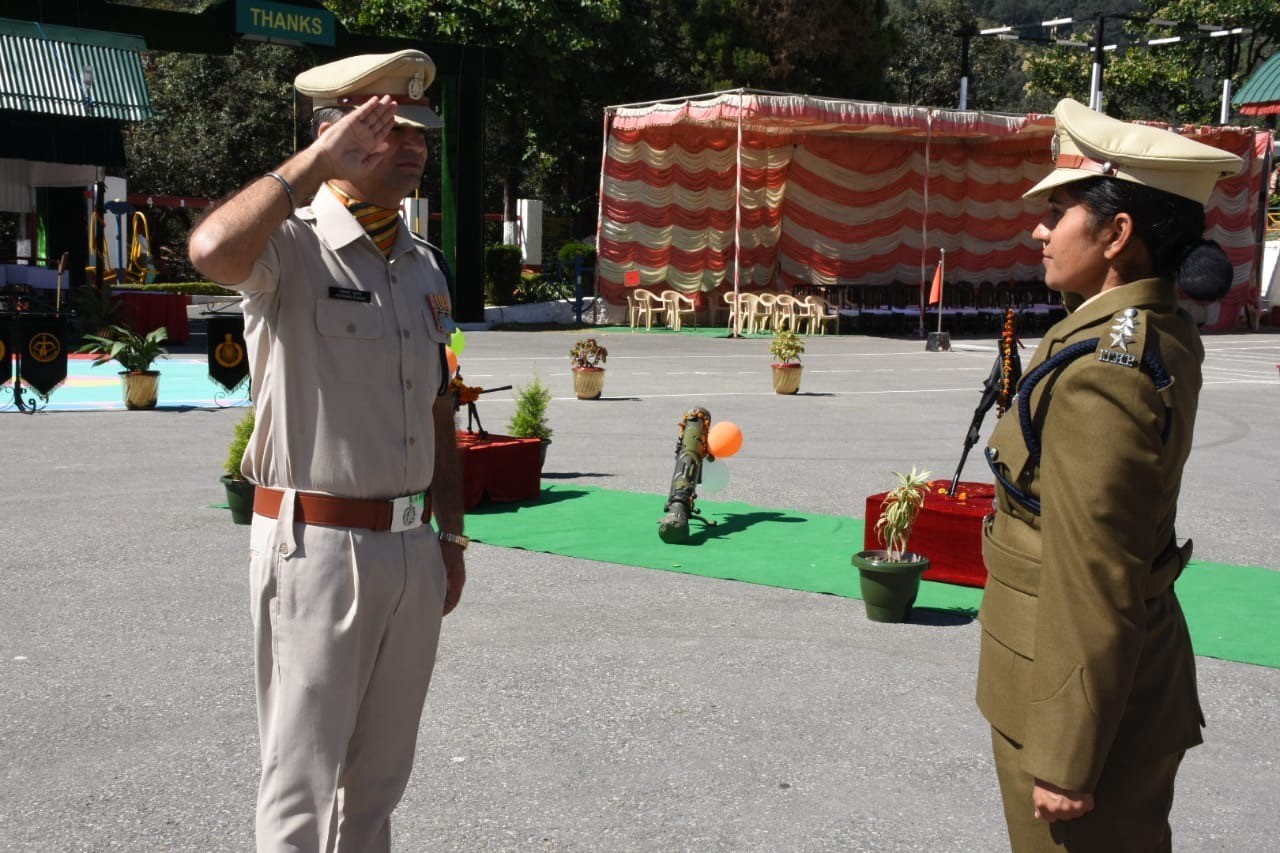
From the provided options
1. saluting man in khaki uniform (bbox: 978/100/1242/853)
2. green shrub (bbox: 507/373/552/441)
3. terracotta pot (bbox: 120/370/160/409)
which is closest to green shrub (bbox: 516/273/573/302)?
terracotta pot (bbox: 120/370/160/409)

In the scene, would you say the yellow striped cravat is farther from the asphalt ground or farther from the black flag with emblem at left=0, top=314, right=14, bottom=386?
the black flag with emblem at left=0, top=314, right=14, bottom=386

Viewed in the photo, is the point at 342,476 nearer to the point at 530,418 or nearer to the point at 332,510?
the point at 332,510

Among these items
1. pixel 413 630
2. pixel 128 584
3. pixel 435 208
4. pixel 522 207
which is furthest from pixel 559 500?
pixel 435 208

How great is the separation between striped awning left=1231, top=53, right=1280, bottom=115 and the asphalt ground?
2520 centimetres

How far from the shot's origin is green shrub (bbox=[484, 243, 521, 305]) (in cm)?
3309

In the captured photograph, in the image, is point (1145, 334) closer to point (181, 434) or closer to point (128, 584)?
point (128, 584)

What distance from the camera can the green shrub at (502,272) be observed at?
3309 cm

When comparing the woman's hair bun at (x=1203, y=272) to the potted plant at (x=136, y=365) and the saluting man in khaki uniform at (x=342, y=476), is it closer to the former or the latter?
the saluting man in khaki uniform at (x=342, y=476)

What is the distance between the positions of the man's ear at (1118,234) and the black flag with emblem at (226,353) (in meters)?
12.8

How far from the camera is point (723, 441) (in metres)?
8.86

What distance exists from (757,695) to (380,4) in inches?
1209

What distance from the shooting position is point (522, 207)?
35.2 metres

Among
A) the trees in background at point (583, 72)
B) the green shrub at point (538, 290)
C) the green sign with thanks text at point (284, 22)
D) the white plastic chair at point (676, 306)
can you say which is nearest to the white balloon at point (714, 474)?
the green sign with thanks text at point (284, 22)

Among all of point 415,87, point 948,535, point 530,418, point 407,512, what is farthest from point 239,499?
point 415,87
